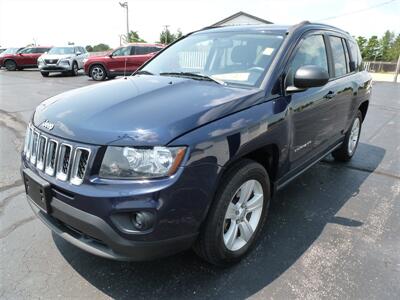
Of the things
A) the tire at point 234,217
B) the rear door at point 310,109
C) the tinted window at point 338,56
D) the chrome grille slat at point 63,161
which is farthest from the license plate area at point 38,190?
the tinted window at point 338,56

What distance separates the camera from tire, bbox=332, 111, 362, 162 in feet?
15.5

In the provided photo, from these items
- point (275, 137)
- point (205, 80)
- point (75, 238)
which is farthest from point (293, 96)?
point (75, 238)

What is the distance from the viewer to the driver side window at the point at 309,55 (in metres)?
2.97

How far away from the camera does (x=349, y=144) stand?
16.0 ft

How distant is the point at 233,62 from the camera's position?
3.08 meters

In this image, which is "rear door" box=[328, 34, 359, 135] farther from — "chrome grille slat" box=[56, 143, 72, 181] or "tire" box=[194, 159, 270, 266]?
"chrome grille slat" box=[56, 143, 72, 181]

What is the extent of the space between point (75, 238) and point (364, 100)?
4.46m

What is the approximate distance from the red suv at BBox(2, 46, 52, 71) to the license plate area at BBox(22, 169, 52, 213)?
24.0 metres

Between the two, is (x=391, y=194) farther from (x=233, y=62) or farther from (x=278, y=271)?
(x=233, y=62)

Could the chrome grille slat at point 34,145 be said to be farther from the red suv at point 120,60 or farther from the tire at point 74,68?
the tire at point 74,68

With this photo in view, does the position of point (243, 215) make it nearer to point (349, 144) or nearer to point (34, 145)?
point (34, 145)

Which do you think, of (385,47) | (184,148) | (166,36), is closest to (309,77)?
(184,148)

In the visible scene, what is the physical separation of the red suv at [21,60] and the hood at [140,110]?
23.6 metres

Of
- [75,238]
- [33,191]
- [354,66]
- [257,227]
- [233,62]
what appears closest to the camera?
[75,238]
